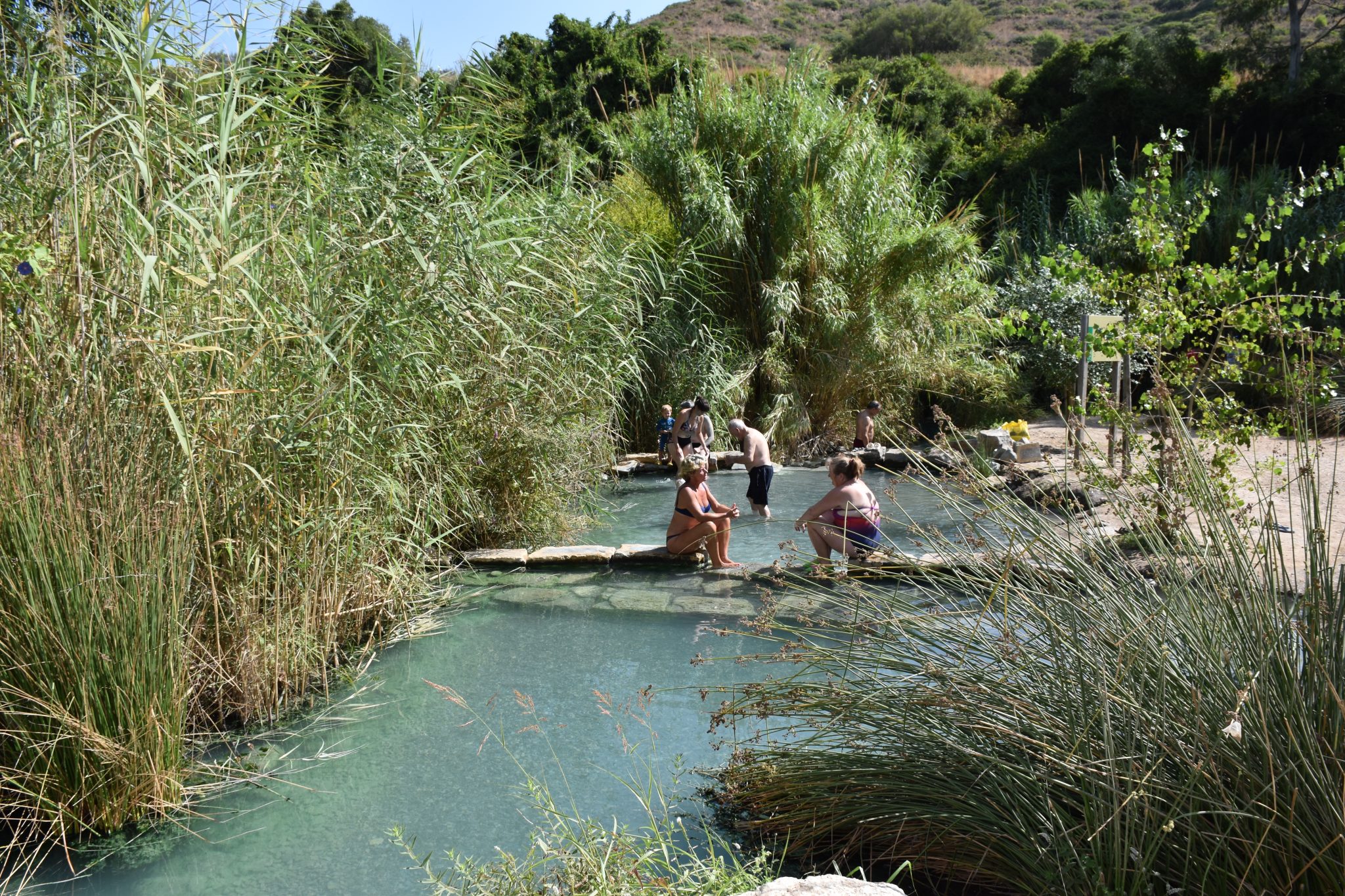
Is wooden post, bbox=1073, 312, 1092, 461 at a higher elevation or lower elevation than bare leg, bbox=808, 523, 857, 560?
higher

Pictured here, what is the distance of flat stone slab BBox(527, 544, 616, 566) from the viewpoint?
7656mm

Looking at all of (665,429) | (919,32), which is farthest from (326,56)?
(919,32)

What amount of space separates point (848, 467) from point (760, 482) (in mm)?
2701

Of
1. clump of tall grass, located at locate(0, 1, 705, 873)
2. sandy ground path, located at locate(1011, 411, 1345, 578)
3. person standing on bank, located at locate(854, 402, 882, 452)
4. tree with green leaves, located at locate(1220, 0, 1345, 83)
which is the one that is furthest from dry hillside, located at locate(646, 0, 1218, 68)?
clump of tall grass, located at locate(0, 1, 705, 873)

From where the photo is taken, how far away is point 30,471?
3.56 m

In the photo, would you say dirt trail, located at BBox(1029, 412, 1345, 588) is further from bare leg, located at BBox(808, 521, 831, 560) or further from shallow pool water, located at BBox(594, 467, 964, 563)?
bare leg, located at BBox(808, 521, 831, 560)

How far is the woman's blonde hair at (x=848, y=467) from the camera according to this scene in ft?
22.4

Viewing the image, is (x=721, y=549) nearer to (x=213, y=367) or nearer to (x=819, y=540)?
(x=819, y=540)

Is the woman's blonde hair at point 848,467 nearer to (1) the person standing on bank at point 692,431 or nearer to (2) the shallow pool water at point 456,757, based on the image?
(2) the shallow pool water at point 456,757

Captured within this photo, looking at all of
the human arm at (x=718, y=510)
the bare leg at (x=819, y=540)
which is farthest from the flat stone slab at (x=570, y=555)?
the bare leg at (x=819, y=540)

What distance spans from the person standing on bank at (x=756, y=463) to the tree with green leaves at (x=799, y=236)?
3.37 meters

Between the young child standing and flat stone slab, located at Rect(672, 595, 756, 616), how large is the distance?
514 centimetres

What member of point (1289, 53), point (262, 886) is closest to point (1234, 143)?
point (1289, 53)

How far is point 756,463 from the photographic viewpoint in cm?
940
